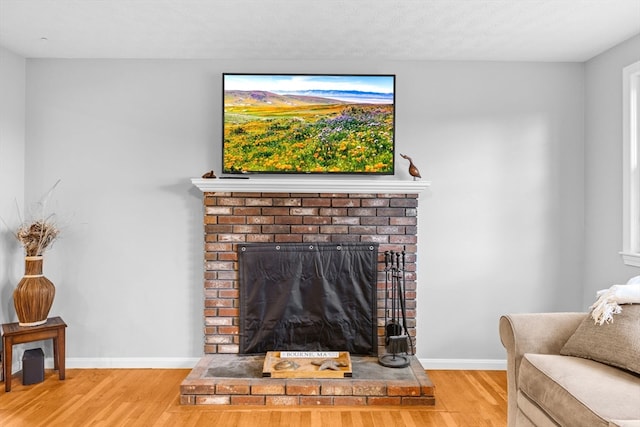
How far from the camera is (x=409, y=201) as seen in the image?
141 inches

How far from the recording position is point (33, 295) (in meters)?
3.23

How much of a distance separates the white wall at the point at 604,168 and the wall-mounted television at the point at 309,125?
158 cm

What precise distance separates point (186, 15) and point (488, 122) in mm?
2408

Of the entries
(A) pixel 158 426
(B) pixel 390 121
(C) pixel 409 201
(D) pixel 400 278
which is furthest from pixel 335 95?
(A) pixel 158 426

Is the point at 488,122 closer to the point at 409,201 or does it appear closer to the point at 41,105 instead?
the point at 409,201

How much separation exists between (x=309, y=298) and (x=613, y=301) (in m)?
2.03

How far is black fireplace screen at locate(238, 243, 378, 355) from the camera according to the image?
11.6 ft

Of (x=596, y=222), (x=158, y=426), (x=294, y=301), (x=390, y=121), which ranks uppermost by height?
(x=390, y=121)

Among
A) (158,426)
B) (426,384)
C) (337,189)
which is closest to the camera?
(158,426)

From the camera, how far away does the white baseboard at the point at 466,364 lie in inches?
144

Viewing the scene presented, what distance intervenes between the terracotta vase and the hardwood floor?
49cm

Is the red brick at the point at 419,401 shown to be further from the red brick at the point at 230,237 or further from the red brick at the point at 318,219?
the red brick at the point at 230,237

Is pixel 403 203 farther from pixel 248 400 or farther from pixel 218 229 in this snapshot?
pixel 248 400

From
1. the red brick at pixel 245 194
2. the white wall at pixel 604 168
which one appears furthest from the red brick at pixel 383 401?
the white wall at pixel 604 168
